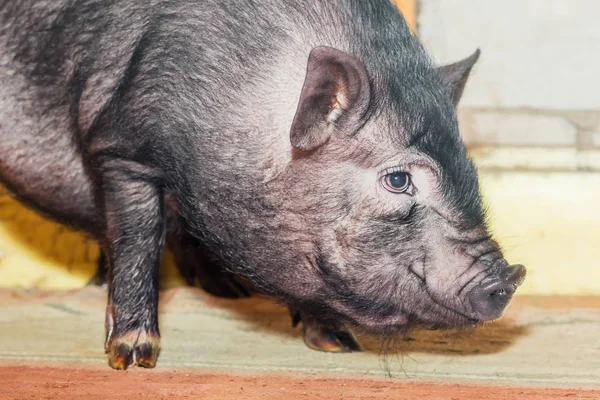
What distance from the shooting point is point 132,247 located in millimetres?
3752

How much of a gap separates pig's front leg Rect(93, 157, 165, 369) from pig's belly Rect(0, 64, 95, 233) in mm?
346

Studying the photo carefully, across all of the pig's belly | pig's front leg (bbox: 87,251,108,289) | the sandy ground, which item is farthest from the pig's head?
pig's front leg (bbox: 87,251,108,289)

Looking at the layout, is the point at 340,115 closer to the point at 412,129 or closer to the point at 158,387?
the point at 412,129

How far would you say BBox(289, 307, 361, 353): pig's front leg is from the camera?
390 cm

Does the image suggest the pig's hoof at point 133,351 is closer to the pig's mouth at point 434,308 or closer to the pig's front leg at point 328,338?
the pig's front leg at point 328,338

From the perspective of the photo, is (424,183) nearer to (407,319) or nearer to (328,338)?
(407,319)

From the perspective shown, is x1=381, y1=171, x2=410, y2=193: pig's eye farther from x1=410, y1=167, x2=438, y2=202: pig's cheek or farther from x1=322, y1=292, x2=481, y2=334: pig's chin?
x1=322, y1=292, x2=481, y2=334: pig's chin

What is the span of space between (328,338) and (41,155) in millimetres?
1333

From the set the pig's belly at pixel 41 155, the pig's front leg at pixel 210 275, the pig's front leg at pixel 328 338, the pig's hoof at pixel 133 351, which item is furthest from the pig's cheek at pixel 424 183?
the pig's front leg at pixel 210 275

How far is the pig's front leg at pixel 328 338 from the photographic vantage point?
3904 millimetres

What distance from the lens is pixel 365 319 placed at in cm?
340

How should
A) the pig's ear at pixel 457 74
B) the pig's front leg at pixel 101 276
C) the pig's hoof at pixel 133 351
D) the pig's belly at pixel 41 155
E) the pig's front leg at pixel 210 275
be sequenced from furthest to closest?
the pig's front leg at pixel 101 276, the pig's front leg at pixel 210 275, the pig's belly at pixel 41 155, the pig's ear at pixel 457 74, the pig's hoof at pixel 133 351

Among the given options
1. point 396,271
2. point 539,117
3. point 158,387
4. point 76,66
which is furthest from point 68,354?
point 539,117

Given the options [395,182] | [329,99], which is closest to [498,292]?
[395,182]
